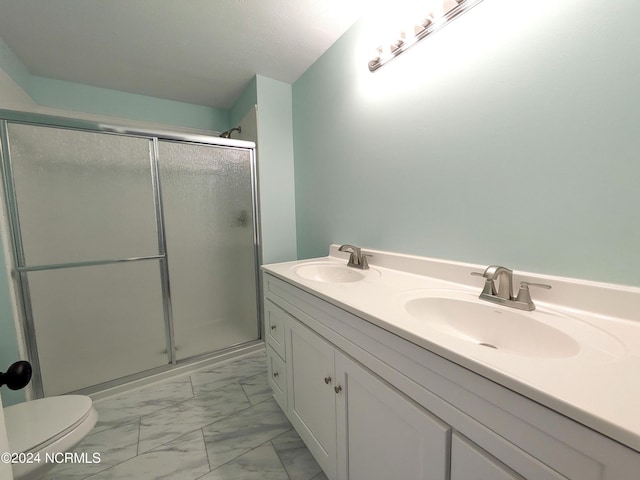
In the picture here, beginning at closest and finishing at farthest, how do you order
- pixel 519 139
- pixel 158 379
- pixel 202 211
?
pixel 519 139 < pixel 158 379 < pixel 202 211

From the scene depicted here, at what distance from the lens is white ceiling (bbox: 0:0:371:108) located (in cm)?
126

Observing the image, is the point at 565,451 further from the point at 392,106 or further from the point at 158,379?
the point at 158,379

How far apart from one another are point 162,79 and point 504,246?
2.52 meters

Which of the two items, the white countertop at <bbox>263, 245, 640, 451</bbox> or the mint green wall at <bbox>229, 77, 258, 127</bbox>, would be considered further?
the mint green wall at <bbox>229, 77, 258, 127</bbox>

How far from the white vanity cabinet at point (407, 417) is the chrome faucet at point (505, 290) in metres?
0.38

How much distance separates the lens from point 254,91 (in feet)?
6.31

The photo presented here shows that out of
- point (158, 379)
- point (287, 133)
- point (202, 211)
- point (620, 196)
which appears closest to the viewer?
point (620, 196)

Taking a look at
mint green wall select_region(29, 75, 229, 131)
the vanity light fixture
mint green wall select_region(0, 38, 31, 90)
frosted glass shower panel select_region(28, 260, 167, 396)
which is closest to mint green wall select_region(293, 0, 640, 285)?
the vanity light fixture

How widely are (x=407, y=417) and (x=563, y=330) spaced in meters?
0.44

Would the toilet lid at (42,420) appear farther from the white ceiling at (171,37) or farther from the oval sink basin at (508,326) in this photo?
the white ceiling at (171,37)

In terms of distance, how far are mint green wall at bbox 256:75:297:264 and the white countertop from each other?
1.01m

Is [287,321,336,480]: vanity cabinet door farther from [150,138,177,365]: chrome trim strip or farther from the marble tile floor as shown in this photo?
[150,138,177,365]: chrome trim strip

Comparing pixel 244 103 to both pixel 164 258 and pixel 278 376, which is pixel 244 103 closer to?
pixel 164 258

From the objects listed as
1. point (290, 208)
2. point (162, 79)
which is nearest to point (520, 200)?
point (290, 208)
